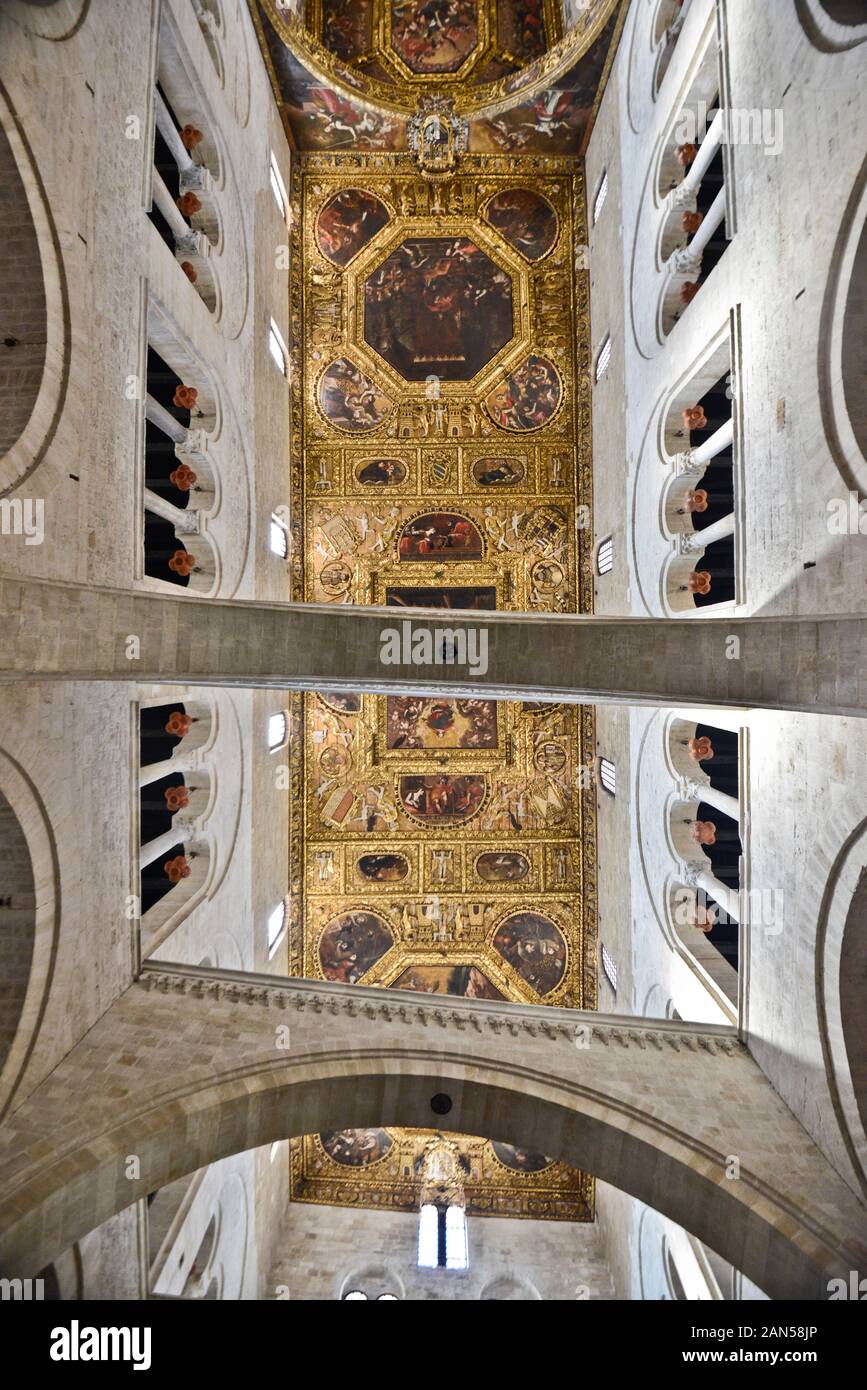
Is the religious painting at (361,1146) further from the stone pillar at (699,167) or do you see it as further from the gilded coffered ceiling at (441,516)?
the stone pillar at (699,167)

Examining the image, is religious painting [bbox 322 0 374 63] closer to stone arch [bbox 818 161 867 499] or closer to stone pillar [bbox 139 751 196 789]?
stone arch [bbox 818 161 867 499]

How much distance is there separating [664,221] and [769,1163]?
13017mm

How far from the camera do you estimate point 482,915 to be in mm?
15938

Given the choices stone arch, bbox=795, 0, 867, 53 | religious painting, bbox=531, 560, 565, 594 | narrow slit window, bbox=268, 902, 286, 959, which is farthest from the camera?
religious painting, bbox=531, 560, 565, 594

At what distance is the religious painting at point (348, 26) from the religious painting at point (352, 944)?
1885 cm

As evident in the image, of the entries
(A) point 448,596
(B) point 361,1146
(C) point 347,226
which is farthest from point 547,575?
(B) point 361,1146

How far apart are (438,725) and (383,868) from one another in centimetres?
360

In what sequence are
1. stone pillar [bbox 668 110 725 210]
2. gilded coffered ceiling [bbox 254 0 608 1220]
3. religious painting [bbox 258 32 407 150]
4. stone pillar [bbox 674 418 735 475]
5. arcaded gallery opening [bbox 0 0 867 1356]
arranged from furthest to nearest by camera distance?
gilded coffered ceiling [bbox 254 0 608 1220]
religious painting [bbox 258 32 407 150]
stone pillar [bbox 674 418 735 475]
stone pillar [bbox 668 110 725 210]
arcaded gallery opening [bbox 0 0 867 1356]

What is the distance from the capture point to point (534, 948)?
15.8 meters

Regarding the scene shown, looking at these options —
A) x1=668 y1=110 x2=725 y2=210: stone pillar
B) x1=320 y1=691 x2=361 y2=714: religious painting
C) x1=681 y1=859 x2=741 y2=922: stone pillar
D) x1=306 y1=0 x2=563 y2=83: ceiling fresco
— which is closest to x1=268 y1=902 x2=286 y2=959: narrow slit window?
x1=320 y1=691 x2=361 y2=714: religious painting

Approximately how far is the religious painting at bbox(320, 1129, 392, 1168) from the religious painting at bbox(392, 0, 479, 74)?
75.6ft

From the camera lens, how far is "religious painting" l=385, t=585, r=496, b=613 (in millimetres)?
15773

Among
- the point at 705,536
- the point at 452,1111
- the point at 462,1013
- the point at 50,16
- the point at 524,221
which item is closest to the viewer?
the point at 50,16

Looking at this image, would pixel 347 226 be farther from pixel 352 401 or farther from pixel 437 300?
pixel 352 401
